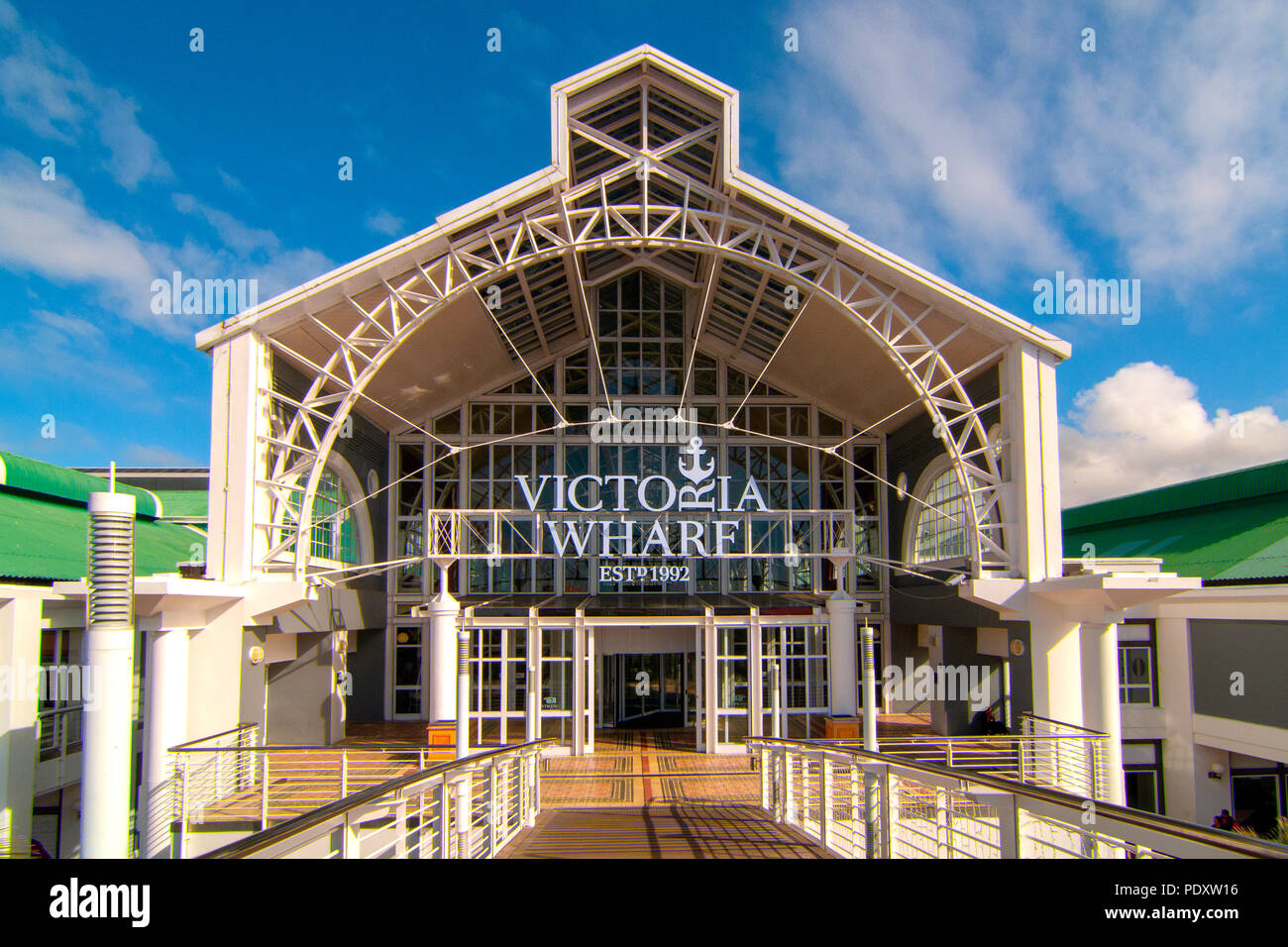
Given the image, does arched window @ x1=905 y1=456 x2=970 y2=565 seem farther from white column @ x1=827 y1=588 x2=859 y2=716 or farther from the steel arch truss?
white column @ x1=827 y1=588 x2=859 y2=716

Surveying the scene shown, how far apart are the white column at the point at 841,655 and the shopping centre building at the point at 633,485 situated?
76 millimetres

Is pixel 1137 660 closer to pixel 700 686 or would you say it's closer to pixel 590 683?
pixel 700 686

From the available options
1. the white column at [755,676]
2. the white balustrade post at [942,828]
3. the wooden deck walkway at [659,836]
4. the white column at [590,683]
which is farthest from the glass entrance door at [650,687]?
the wooden deck walkway at [659,836]

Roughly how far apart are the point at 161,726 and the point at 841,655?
12195 mm

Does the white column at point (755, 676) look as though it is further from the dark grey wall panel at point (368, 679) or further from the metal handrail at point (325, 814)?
the metal handrail at point (325, 814)

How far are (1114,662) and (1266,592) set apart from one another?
378 cm

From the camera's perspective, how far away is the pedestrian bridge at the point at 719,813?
3.58 metres

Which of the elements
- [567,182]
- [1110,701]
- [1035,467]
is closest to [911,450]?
[1035,467]

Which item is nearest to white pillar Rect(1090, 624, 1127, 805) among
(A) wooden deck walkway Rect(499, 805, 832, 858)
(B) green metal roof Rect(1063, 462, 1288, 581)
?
(B) green metal roof Rect(1063, 462, 1288, 581)

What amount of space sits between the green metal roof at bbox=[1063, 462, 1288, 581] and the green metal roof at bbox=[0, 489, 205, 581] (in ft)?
66.3

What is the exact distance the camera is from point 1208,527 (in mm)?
20156
